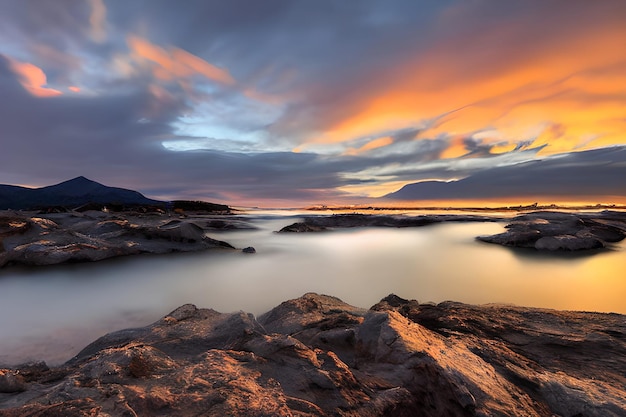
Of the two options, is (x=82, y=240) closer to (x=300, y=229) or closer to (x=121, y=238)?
(x=121, y=238)

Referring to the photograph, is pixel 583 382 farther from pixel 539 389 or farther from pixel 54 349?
pixel 54 349

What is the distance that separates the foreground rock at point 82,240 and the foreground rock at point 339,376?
29.5 feet

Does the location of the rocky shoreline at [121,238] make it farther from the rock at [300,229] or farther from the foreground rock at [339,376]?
the rock at [300,229]

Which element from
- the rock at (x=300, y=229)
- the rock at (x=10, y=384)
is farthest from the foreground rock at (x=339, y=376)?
the rock at (x=300, y=229)

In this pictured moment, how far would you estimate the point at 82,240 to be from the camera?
1184 centimetres

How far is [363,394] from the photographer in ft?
8.18

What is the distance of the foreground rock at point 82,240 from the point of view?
35.1 feet

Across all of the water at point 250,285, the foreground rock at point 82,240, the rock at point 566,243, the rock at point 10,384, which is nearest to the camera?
the rock at point 10,384

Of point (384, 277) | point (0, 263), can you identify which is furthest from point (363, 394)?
point (0, 263)

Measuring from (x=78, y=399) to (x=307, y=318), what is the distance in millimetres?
3426

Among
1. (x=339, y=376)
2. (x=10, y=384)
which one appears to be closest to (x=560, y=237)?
(x=339, y=376)

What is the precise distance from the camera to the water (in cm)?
638

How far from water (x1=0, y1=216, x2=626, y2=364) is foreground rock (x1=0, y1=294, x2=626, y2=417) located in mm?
2833

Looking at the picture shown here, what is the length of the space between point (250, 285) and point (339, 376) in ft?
25.5
